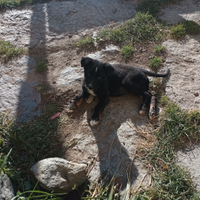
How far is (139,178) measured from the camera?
3199 mm

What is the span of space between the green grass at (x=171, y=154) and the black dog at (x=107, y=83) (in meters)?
0.61

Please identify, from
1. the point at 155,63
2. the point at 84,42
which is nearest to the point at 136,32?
the point at 155,63

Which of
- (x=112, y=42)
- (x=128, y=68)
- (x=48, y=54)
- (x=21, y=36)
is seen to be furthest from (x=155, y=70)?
(x=21, y=36)

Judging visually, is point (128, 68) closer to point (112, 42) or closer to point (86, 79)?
point (86, 79)

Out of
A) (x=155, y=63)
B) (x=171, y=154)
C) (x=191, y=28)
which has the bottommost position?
(x=171, y=154)

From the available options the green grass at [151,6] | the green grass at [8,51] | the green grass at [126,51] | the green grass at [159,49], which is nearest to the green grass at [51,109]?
the green grass at [8,51]

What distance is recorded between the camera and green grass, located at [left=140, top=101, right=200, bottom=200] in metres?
2.94

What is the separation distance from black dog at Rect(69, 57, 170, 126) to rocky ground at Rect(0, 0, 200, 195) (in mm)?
194

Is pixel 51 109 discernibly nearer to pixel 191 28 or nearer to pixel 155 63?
pixel 155 63

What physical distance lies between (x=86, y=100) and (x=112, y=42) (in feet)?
7.64

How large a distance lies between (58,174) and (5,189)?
747mm

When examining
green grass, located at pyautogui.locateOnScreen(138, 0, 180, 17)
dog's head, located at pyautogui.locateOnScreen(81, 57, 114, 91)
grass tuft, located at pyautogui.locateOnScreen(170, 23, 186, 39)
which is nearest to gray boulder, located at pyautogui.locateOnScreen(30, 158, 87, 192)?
dog's head, located at pyautogui.locateOnScreen(81, 57, 114, 91)

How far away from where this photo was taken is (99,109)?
159 inches

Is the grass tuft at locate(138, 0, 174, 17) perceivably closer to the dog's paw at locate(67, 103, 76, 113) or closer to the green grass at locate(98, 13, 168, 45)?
the green grass at locate(98, 13, 168, 45)
